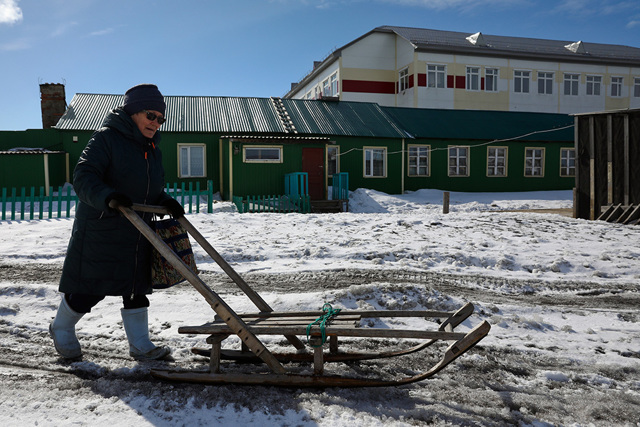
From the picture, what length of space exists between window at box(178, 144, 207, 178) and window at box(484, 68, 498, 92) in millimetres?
21692

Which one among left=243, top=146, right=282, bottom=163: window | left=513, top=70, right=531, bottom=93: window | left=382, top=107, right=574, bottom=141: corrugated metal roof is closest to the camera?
left=243, top=146, right=282, bottom=163: window

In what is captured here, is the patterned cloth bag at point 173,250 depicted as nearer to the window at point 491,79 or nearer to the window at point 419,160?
the window at point 419,160

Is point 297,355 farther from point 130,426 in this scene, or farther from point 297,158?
point 297,158

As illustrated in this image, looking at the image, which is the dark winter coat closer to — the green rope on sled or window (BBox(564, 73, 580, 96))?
the green rope on sled

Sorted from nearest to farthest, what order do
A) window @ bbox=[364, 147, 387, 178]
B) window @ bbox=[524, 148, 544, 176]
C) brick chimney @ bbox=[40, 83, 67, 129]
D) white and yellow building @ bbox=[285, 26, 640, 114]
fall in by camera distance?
window @ bbox=[364, 147, 387, 178] < brick chimney @ bbox=[40, 83, 67, 129] < window @ bbox=[524, 148, 544, 176] < white and yellow building @ bbox=[285, 26, 640, 114]

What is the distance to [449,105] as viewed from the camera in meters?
31.6

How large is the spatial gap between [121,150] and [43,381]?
5.14ft

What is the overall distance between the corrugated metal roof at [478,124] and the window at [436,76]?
694cm

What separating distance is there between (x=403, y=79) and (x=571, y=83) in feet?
41.6

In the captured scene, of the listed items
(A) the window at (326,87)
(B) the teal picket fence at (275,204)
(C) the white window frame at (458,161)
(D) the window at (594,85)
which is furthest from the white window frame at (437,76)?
(B) the teal picket fence at (275,204)

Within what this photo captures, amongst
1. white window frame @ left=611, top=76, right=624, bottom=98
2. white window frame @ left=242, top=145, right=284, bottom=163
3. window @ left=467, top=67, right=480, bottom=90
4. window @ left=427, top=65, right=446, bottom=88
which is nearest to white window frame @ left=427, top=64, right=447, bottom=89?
window @ left=427, top=65, right=446, bottom=88

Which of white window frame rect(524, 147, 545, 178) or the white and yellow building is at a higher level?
the white and yellow building

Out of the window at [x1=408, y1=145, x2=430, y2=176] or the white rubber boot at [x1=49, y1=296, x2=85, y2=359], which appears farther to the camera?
the window at [x1=408, y1=145, x2=430, y2=176]

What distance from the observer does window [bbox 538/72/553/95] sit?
110 ft
